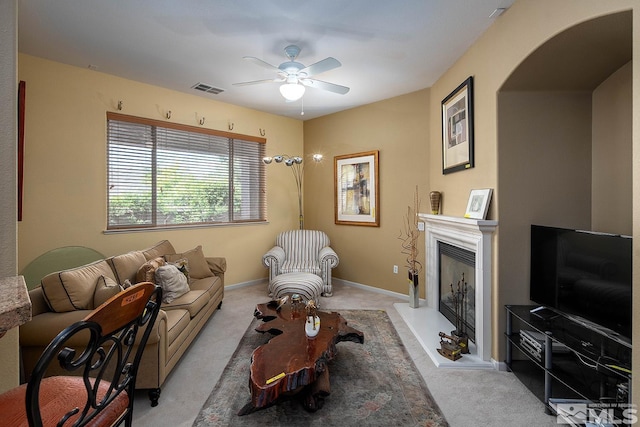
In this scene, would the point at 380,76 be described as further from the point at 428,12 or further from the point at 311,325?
the point at 311,325

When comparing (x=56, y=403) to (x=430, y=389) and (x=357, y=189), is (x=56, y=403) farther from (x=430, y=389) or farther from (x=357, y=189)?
(x=357, y=189)

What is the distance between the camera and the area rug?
186 centimetres

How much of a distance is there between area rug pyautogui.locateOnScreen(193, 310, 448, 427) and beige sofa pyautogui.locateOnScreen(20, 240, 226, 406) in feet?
1.38

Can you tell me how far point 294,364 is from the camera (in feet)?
6.23

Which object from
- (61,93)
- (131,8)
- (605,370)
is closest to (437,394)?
(605,370)

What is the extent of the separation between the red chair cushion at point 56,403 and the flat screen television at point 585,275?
8.14 feet

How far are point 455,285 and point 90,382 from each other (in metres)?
3.17

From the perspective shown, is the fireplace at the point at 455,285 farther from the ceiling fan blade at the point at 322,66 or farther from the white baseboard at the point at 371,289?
the ceiling fan blade at the point at 322,66

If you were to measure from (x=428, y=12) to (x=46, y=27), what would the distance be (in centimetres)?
318

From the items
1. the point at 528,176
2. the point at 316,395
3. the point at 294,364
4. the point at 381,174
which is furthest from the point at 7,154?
the point at 381,174

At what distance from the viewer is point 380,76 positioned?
3.58 meters

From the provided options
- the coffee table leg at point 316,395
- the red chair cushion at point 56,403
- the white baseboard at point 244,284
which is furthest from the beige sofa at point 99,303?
the white baseboard at point 244,284

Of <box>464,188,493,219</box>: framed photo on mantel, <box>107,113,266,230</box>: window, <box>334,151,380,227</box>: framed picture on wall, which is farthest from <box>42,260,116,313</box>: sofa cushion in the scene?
<box>334,151,380,227</box>: framed picture on wall

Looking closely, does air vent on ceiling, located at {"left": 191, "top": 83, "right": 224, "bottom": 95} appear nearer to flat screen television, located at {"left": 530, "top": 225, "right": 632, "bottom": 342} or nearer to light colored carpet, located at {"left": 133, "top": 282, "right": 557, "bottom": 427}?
light colored carpet, located at {"left": 133, "top": 282, "right": 557, "bottom": 427}
